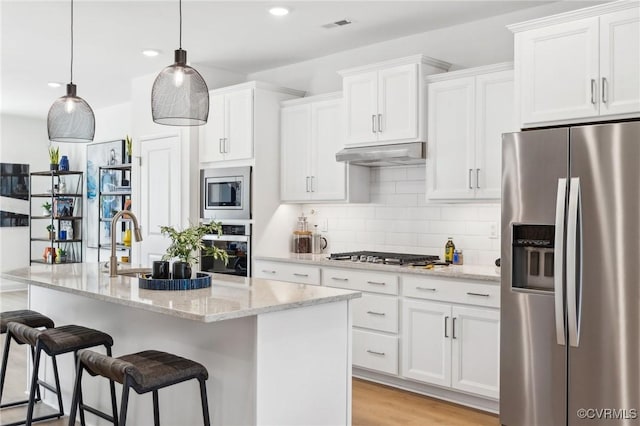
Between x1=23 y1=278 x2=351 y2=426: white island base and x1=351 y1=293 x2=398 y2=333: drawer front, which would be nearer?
x1=23 y1=278 x2=351 y2=426: white island base

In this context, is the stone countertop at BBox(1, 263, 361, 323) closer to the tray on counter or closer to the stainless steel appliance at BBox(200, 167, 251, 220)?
the tray on counter

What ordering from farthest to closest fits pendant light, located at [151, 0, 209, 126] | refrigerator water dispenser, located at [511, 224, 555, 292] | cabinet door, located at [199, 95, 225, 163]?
cabinet door, located at [199, 95, 225, 163] → refrigerator water dispenser, located at [511, 224, 555, 292] → pendant light, located at [151, 0, 209, 126]

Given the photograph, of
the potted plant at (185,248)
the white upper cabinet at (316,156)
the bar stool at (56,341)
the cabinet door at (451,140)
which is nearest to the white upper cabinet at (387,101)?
the cabinet door at (451,140)

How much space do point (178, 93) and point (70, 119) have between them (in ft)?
3.35

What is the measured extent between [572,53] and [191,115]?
2.13 m

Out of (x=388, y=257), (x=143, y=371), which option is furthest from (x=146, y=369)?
(x=388, y=257)

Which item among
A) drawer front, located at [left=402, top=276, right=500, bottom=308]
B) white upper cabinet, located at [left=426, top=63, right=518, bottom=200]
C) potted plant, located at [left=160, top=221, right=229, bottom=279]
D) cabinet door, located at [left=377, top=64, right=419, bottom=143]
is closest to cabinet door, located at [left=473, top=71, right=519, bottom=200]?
white upper cabinet, located at [left=426, top=63, right=518, bottom=200]

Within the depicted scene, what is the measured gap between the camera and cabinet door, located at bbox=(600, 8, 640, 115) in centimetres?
307

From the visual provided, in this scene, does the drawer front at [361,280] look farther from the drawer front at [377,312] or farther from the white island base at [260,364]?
the white island base at [260,364]

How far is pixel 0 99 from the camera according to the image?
25.0 ft

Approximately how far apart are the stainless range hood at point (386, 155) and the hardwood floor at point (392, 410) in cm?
169

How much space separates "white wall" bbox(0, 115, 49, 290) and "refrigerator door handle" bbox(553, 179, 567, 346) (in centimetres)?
824

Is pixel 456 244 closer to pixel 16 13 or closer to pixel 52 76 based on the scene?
pixel 16 13

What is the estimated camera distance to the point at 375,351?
4277 mm
